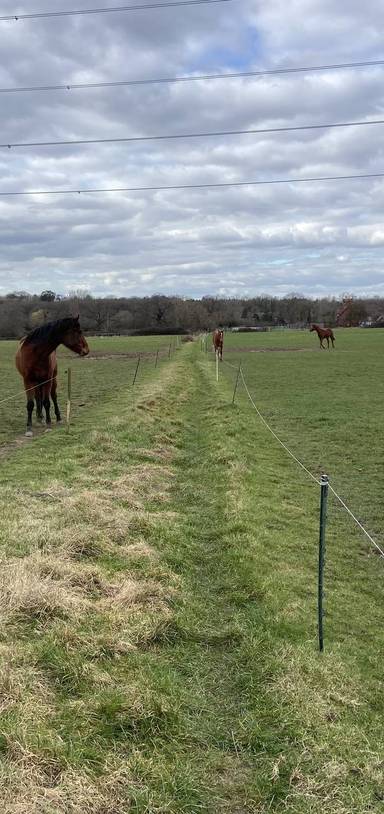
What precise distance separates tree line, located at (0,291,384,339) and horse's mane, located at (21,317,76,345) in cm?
7868

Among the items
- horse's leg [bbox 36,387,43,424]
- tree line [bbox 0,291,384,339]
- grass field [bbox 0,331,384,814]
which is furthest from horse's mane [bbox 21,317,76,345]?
tree line [bbox 0,291,384,339]

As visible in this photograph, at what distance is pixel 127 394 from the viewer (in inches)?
807

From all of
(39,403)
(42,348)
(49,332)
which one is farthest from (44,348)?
(39,403)

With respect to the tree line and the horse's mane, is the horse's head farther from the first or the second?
the tree line

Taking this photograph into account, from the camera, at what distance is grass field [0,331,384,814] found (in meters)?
2.98

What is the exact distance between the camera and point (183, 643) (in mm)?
4410

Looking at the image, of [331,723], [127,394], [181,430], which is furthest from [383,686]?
[127,394]

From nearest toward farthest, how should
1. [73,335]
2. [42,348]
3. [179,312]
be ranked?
1. [42,348]
2. [73,335]
3. [179,312]

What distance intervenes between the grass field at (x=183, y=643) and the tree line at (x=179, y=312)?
85515 mm

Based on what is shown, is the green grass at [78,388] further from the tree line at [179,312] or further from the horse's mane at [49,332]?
the tree line at [179,312]

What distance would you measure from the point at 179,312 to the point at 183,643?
139112 millimetres

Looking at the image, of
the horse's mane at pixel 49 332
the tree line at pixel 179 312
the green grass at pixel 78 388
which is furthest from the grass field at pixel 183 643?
the tree line at pixel 179 312

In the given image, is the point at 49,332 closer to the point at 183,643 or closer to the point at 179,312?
the point at 183,643

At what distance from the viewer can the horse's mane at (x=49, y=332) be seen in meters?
13.5
